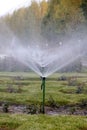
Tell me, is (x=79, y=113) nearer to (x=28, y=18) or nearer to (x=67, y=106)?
(x=67, y=106)

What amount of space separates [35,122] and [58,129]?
1.97m

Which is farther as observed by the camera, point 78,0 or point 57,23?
point 57,23

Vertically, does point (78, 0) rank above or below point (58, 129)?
above

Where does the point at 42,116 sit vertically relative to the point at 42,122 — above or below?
above

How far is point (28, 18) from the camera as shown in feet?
277

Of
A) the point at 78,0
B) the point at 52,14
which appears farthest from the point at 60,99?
the point at 52,14

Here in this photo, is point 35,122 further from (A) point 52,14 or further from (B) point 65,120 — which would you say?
(A) point 52,14

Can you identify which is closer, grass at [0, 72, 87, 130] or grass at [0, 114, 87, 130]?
grass at [0, 114, 87, 130]

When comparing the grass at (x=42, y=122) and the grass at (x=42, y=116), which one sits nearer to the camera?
the grass at (x=42, y=122)

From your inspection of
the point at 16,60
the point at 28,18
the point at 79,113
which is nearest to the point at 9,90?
the point at 79,113

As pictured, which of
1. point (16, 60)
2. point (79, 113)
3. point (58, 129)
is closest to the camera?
point (58, 129)

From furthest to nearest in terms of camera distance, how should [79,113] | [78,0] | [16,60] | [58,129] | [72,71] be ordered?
[16,60], [72,71], [78,0], [79,113], [58,129]

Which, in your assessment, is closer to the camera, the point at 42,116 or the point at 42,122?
the point at 42,122

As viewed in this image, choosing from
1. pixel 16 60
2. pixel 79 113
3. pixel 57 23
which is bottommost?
pixel 79 113
